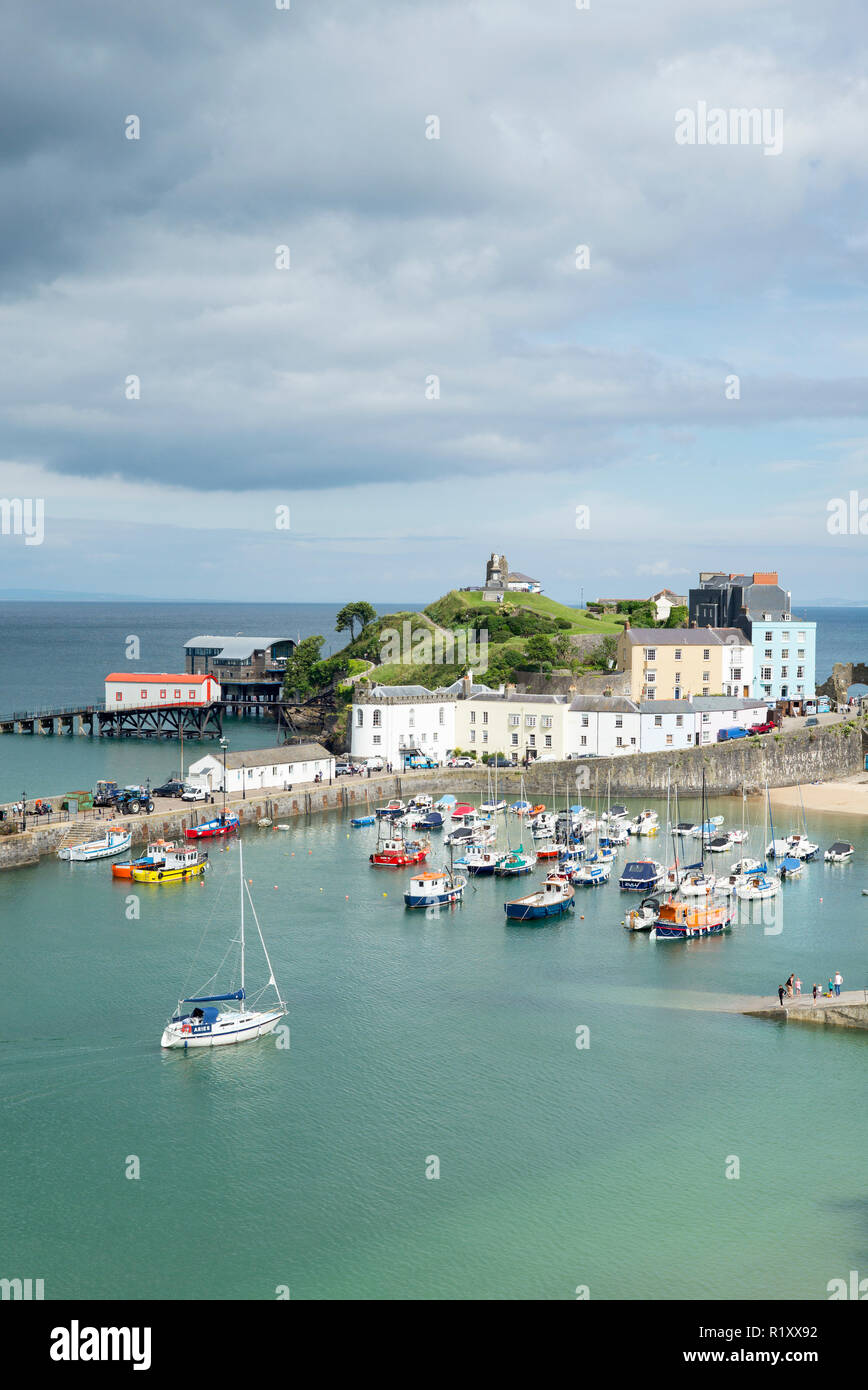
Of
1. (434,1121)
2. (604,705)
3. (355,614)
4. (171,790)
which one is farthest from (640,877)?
(355,614)

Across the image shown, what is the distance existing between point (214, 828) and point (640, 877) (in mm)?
19284

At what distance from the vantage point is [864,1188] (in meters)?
22.7

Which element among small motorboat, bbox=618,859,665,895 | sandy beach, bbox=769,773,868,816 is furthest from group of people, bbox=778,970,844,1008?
sandy beach, bbox=769,773,868,816

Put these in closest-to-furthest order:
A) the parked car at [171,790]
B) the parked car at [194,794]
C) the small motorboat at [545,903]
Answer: the small motorboat at [545,903], the parked car at [194,794], the parked car at [171,790]

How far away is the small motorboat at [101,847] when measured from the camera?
48.2 m

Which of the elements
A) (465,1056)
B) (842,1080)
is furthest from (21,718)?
(842,1080)

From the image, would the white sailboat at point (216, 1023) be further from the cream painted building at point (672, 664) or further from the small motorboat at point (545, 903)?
the cream painted building at point (672, 664)

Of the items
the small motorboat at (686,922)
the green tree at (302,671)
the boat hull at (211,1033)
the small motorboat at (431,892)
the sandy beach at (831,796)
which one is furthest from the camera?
the green tree at (302,671)

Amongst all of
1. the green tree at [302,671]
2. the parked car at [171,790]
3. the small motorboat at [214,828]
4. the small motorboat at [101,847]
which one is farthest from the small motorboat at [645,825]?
the green tree at [302,671]

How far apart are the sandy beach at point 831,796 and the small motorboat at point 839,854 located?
31.7 feet

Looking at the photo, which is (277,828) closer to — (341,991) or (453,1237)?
(341,991)

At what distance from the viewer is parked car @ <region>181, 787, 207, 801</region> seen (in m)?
56.3

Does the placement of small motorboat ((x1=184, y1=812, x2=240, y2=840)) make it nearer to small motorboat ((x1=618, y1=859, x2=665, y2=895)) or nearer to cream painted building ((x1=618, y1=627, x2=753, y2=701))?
small motorboat ((x1=618, y1=859, x2=665, y2=895))
